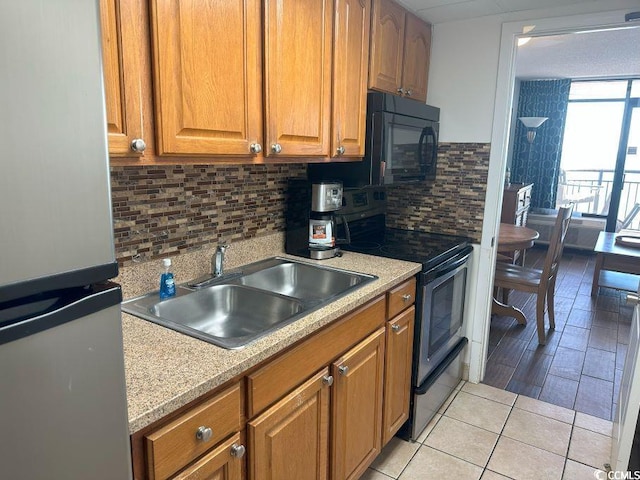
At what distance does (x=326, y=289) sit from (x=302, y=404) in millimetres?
632

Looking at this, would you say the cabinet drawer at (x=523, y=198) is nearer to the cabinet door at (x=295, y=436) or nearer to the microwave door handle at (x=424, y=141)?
the microwave door handle at (x=424, y=141)

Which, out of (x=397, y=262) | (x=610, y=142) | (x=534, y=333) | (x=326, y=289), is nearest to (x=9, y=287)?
(x=326, y=289)

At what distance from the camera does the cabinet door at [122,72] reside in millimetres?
1066

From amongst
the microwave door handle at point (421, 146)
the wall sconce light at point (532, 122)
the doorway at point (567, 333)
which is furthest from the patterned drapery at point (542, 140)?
the microwave door handle at point (421, 146)

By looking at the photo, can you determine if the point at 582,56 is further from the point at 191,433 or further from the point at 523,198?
the point at 191,433

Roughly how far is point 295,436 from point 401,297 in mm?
793

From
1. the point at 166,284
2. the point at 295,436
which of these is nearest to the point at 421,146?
the point at 166,284

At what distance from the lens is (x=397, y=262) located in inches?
82.0

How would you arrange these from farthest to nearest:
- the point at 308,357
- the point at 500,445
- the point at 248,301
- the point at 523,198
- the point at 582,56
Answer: the point at 523,198, the point at 582,56, the point at 500,445, the point at 248,301, the point at 308,357

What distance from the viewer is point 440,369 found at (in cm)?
239

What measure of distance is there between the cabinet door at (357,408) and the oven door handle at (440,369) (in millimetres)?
357

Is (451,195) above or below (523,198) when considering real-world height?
above

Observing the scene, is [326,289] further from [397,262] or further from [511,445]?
[511,445]

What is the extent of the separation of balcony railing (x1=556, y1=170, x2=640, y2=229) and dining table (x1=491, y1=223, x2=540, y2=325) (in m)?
3.30
